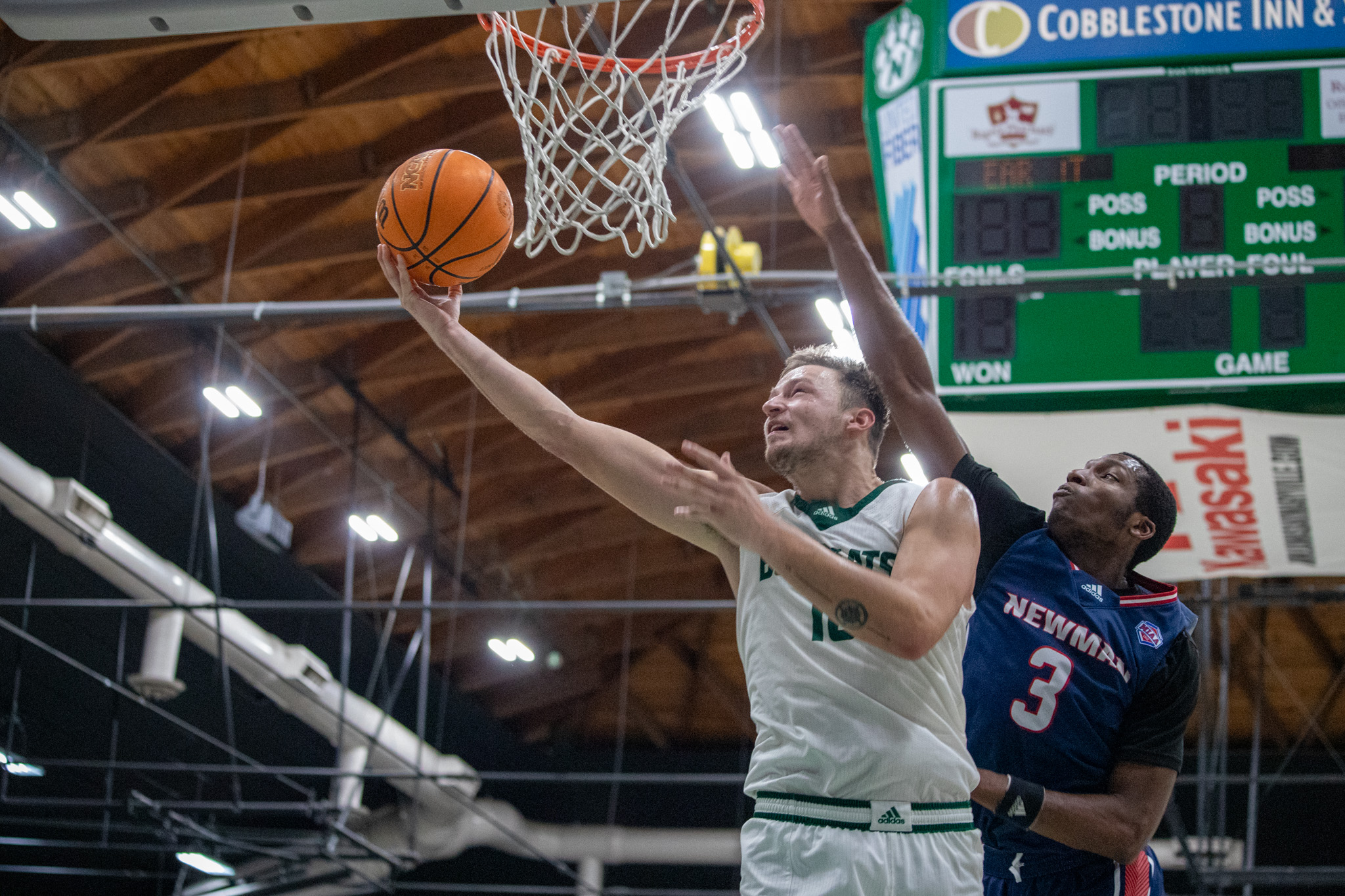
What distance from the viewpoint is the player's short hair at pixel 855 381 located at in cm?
314

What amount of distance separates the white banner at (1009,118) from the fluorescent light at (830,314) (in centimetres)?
159

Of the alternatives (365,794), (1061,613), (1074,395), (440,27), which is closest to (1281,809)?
(365,794)

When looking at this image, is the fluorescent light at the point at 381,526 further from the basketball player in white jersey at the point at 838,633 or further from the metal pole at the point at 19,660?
the basketball player in white jersey at the point at 838,633

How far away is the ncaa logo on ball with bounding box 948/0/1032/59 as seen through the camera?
270 inches

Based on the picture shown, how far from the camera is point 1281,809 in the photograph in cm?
1630

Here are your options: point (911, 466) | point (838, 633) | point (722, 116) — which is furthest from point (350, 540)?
point (838, 633)

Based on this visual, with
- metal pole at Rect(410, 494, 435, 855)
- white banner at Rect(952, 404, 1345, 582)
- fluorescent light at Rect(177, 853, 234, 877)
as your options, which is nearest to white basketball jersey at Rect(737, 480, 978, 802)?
white banner at Rect(952, 404, 1345, 582)

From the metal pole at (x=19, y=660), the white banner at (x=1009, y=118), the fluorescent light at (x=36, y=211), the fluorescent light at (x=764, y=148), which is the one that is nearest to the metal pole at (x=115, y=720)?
the metal pole at (x=19, y=660)

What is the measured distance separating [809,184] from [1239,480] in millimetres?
3843

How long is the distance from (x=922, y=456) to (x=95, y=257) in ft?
29.2

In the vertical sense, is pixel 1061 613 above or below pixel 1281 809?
below

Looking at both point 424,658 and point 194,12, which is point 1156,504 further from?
point 424,658

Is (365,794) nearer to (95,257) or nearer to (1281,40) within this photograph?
(95,257)

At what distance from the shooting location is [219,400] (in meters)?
11.2
